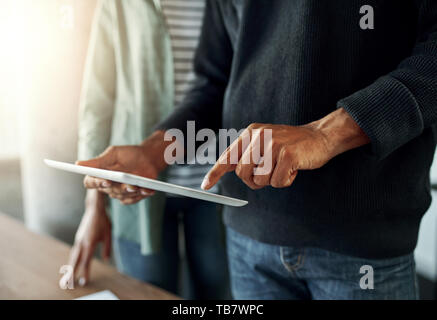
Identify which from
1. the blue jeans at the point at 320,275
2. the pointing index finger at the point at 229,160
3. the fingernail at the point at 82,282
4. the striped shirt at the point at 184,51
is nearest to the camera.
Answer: the pointing index finger at the point at 229,160

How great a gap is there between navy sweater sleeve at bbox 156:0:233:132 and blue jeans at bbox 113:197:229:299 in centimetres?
23

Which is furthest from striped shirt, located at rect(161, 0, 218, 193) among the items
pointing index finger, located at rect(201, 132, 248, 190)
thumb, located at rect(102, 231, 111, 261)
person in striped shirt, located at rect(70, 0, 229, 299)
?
pointing index finger, located at rect(201, 132, 248, 190)

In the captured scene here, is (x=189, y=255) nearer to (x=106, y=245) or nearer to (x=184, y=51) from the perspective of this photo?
(x=106, y=245)

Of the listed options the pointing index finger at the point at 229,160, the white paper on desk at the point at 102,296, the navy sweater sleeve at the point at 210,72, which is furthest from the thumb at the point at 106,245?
the pointing index finger at the point at 229,160

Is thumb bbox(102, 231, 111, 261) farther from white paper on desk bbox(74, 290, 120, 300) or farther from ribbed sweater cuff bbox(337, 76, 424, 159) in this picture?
ribbed sweater cuff bbox(337, 76, 424, 159)

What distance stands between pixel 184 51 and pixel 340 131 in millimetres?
468

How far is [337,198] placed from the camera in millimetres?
475

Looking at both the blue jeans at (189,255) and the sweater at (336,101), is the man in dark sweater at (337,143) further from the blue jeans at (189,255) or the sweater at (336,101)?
the blue jeans at (189,255)

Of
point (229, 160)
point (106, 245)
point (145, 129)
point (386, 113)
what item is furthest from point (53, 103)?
point (386, 113)

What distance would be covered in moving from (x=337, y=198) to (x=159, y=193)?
36 centimetres

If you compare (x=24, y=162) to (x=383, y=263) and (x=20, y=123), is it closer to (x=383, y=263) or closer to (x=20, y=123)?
(x=20, y=123)

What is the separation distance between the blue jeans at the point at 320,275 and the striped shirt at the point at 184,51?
0.24m

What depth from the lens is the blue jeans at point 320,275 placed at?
0.48 m

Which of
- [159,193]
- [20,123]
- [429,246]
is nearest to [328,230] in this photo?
[159,193]
